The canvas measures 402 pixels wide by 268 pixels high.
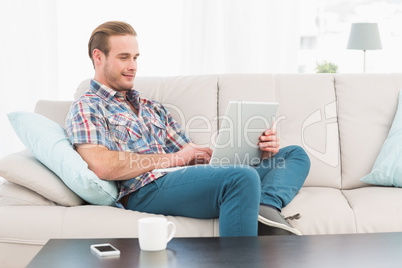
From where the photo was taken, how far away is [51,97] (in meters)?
4.05

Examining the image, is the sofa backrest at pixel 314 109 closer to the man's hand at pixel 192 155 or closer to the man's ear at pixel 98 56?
the man's hand at pixel 192 155

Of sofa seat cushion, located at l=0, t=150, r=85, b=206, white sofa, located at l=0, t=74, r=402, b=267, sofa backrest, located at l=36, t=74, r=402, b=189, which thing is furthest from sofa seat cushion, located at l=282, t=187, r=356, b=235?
sofa seat cushion, located at l=0, t=150, r=85, b=206

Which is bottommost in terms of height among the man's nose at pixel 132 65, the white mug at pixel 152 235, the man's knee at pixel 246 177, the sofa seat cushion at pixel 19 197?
the sofa seat cushion at pixel 19 197

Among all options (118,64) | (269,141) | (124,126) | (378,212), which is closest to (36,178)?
(124,126)

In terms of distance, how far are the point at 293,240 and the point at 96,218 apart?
0.80 metres

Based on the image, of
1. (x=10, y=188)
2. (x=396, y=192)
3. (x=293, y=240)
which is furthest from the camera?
(x=396, y=192)

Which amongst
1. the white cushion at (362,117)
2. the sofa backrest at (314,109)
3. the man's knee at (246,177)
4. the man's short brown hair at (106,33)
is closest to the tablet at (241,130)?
the man's knee at (246,177)

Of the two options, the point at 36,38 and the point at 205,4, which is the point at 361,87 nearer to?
the point at 205,4

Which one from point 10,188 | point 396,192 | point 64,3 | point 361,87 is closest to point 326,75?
point 361,87

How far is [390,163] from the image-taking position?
237 cm

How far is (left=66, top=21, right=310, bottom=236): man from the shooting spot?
189cm

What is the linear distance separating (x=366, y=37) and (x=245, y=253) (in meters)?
2.94

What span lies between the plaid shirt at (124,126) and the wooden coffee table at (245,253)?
2.24 feet

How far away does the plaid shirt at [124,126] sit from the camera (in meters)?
2.12
